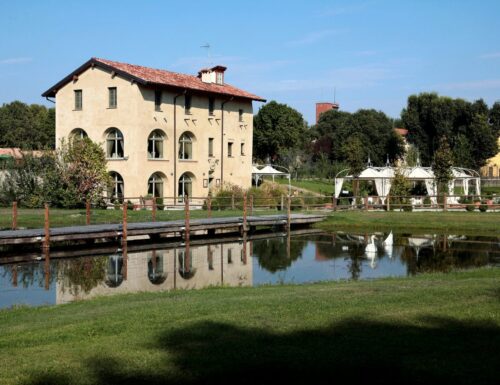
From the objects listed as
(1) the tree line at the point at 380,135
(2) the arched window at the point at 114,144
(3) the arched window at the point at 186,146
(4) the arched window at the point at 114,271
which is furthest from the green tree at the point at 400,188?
(4) the arched window at the point at 114,271

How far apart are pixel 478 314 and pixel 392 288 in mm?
3582

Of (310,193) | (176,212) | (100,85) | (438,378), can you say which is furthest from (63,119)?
(438,378)

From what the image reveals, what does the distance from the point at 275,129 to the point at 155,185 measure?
43.8 metres

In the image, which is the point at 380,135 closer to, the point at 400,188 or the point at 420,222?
the point at 400,188

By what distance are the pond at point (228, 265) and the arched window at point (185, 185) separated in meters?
16.9

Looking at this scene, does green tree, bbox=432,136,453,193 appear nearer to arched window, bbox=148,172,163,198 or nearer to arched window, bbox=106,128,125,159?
arched window, bbox=148,172,163,198

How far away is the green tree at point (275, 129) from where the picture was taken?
87.1 meters

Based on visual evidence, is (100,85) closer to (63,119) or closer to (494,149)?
(63,119)

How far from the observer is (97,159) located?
4194cm

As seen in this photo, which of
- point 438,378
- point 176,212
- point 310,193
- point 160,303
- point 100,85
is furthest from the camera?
point 310,193

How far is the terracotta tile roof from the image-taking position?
43562 mm

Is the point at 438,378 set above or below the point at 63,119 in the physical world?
below

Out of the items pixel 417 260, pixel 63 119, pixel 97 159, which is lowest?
pixel 417 260

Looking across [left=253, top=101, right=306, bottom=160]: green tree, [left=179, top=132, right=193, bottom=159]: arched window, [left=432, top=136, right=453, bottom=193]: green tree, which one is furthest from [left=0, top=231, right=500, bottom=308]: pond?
[left=253, top=101, right=306, bottom=160]: green tree
